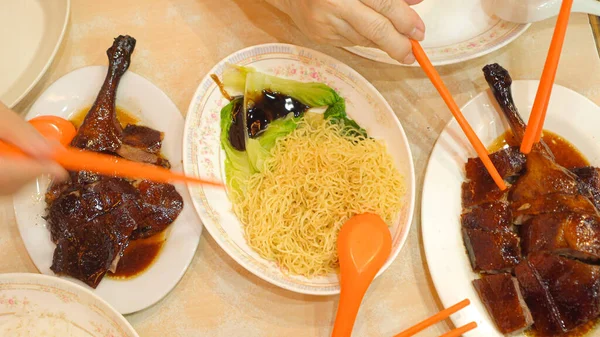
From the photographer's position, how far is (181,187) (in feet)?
8.28

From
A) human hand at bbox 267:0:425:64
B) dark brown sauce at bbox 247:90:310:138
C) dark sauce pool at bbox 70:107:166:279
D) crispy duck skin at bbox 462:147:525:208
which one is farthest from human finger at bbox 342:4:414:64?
dark sauce pool at bbox 70:107:166:279

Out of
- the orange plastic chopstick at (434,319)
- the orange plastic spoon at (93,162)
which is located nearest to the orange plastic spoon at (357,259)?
the orange plastic chopstick at (434,319)

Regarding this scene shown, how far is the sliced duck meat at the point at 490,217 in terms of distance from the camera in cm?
249

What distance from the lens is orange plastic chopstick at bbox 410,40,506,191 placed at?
90.0 inches

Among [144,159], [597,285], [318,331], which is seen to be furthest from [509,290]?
[144,159]

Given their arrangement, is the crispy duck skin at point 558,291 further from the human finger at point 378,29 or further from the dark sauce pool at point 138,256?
the dark sauce pool at point 138,256

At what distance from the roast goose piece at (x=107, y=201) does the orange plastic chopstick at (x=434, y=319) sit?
1263 millimetres

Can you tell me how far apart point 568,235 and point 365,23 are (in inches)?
55.9

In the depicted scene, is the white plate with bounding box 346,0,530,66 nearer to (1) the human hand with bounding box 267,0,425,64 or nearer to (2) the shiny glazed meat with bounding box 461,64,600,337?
(2) the shiny glazed meat with bounding box 461,64,600,337

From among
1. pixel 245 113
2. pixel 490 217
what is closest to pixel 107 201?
pixel 245 113

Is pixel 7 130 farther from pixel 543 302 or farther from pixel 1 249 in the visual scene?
pixel 543 302

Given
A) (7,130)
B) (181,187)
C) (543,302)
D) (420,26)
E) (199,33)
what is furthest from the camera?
(199,33)

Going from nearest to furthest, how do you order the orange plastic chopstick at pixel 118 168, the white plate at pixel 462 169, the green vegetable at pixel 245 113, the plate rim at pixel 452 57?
the orange plastic chopstick at pixel 118 168
the white plate at pixel 462 169
the green vegetable at pixel 245 113
the plate rim at pixel 452 57

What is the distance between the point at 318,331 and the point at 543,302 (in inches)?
43.8
